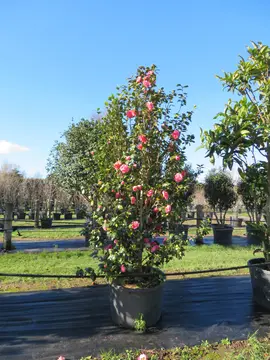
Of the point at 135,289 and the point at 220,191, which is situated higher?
the point at 220,191

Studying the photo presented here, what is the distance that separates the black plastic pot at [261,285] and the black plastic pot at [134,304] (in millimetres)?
1399

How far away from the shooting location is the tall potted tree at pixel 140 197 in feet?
9.83

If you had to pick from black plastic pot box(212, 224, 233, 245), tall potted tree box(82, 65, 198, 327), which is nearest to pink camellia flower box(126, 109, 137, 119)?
tall potted tree box(82, 65, 198, 327)

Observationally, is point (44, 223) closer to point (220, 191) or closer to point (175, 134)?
point (220, 191)

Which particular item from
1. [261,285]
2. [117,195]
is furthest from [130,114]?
[261,285]

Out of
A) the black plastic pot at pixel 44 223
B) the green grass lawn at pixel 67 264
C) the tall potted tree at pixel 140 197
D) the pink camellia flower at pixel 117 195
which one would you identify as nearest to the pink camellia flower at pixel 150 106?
the tall potted tree at pixel 140 197

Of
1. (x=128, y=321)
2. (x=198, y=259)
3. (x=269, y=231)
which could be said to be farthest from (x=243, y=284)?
(x=128, y=321)

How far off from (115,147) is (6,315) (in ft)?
7.43

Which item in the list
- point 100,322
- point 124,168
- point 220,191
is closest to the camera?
point 124,168

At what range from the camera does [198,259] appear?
6.70 meters

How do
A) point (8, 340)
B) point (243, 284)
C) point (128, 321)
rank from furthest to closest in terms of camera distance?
point (243, 284) < point (128, 321) < point (8, 340)

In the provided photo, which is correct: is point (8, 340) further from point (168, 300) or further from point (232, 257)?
point (232, 257)

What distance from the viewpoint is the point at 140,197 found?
315cm

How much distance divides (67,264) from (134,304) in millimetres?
3519
